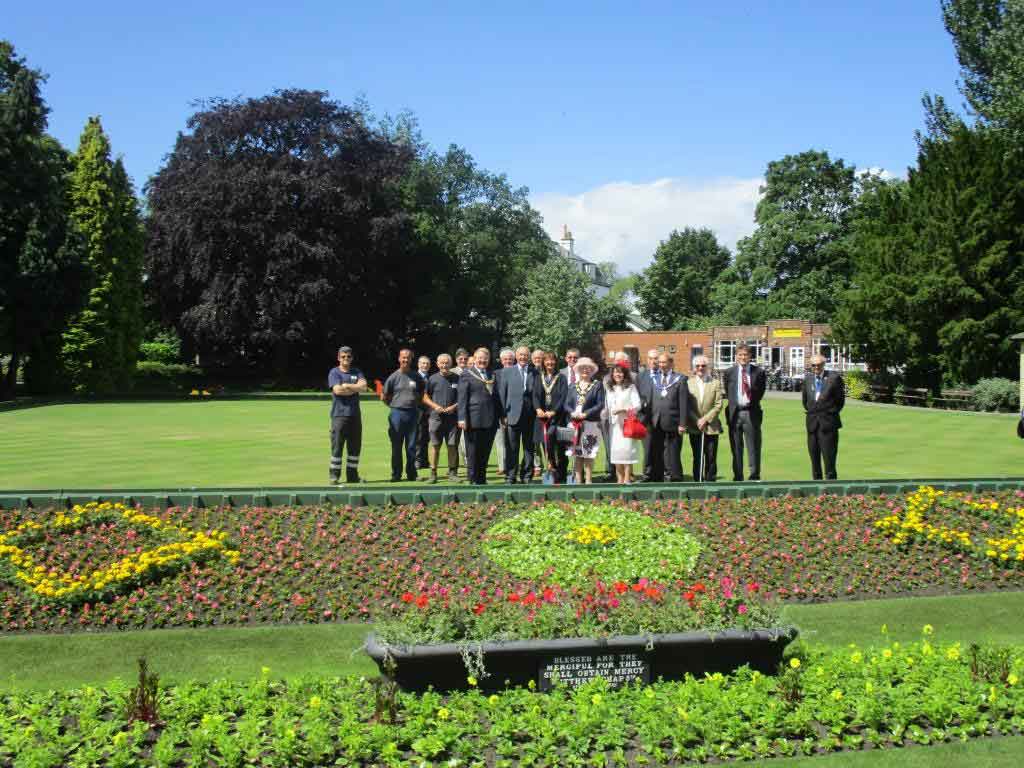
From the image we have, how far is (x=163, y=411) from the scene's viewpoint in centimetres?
3291

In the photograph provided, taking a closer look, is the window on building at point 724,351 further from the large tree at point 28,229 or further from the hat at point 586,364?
the hat at point 586,364

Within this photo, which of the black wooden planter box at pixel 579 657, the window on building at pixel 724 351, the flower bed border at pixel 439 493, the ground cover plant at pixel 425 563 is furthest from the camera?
the window on building at pixel 724 351

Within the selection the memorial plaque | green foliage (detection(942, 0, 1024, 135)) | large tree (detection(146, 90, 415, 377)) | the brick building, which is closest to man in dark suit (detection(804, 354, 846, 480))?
the memorial plaque

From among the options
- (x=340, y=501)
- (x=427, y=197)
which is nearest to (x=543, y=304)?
(x=427, y=197)

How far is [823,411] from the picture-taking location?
44.3 ft

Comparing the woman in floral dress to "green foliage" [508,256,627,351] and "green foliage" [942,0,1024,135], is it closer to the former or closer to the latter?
"green foliage" [942,0,1024,135]

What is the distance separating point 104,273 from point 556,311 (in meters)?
28.5

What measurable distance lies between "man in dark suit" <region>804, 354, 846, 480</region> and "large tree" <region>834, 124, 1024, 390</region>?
86.3 ft

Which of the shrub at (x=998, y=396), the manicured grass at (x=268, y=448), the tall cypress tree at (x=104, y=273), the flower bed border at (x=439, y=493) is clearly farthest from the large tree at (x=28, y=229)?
the shrub at (x=998, y=396)

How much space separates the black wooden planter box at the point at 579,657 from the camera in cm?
601

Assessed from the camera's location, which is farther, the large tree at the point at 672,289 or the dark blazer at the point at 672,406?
the large tree at the point at 672,289

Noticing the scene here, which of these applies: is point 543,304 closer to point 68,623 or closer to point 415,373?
point 415,373

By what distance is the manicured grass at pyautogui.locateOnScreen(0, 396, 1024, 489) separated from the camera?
1483cm

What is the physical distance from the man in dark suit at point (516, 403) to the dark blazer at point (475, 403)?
0.52ft
